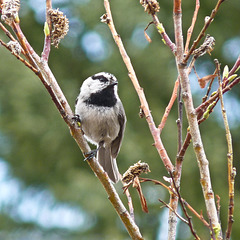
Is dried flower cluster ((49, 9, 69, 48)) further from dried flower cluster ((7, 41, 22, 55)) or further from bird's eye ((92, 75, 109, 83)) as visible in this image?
bird's eye ((92, 75, 109, 83))

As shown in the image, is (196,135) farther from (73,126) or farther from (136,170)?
(73,126)


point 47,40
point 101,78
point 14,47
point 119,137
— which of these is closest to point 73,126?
point 47,40

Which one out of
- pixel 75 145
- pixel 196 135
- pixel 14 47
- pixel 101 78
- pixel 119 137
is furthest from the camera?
pixel 75 145

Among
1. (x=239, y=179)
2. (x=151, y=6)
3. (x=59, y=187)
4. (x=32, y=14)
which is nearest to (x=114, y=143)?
(x=151, y=6)

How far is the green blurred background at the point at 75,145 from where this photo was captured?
25.9 feet

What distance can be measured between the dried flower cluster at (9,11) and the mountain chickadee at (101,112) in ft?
6.28

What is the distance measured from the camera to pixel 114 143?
414 centimetres

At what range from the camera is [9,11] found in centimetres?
171

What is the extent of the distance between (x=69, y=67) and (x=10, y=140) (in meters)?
1.95

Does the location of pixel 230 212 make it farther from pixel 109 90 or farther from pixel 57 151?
pixel 57 151

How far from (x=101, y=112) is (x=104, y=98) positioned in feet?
0.39

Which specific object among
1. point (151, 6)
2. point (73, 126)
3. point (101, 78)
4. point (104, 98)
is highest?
point (101, 78)

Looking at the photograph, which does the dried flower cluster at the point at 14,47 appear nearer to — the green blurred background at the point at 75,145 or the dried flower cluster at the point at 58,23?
the dried flower cluster at the point at 58,23

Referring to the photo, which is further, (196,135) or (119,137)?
(119,137)
